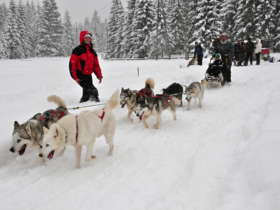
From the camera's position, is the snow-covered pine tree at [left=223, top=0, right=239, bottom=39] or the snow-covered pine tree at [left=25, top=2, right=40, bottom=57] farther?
the snow-covered pine tree at [left=25, top=2, right=40, bottom=57]

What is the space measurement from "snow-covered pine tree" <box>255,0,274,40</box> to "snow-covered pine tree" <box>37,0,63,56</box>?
35223 mm

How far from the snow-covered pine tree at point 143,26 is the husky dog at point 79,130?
29.6 m

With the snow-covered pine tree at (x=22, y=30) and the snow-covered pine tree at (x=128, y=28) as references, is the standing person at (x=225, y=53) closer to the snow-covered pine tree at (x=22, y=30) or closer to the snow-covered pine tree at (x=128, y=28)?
the snow-covered pine tree at (x=128, y=28)

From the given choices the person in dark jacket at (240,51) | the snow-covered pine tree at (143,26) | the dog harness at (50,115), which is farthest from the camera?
the snow-covered pine tree at (143,26)

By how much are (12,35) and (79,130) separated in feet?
153

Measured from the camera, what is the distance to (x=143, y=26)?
1273 inches

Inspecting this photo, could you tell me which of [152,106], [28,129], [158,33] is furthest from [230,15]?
[28,129]

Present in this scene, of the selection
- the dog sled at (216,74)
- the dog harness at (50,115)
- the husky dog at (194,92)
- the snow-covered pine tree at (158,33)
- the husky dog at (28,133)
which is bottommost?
the husky dog at (28,133)

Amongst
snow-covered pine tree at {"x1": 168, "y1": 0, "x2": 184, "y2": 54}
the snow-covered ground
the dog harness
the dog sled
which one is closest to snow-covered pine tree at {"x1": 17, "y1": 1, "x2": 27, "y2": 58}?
snow-covered pine tree at {"x1": 168, "y1": 0, "x2": 184, "y2": 54}

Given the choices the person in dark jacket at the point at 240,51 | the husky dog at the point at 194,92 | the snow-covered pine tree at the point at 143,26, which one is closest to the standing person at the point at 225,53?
the husky dog at the point at 194,92

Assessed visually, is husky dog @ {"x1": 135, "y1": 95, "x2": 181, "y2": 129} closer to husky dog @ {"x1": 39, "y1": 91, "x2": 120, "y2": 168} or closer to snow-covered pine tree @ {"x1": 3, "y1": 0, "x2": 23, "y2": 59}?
husky dog @ {"x1": 39, "y1": 91, "x2": 120, "y2": 168}

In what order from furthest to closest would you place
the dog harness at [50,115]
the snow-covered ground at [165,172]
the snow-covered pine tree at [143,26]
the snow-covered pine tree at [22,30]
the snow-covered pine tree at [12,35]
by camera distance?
1. the snow-covered pine tree at [22,30]
2. the snow-covered pine tree at [12,35]
3. the snow-covered pine tree at [143,26]
4. the dog harness at [50,115]
5. the snow-covered ground at [165,172]

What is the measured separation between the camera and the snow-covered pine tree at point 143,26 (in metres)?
31.6

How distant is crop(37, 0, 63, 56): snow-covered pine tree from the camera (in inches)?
1687
